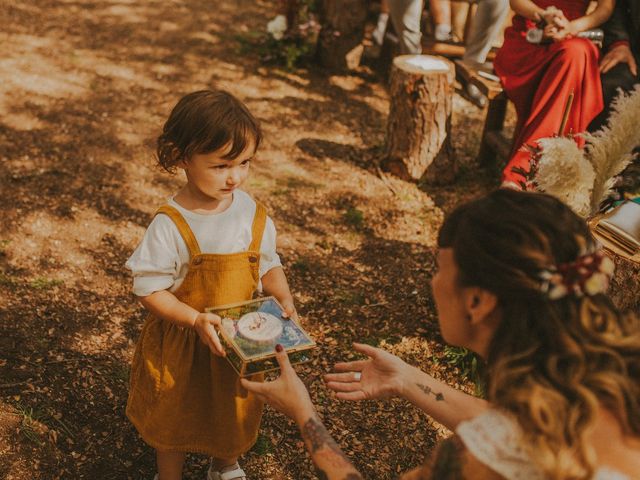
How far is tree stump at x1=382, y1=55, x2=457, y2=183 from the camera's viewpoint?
487 cm

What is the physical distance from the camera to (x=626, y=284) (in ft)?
9.52

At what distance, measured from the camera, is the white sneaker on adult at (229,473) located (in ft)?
8.56

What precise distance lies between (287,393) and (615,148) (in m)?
2.45

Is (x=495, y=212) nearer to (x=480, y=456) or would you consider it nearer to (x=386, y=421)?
(x=480, y=456)

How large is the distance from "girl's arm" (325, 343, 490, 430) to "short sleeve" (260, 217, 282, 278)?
456 mm

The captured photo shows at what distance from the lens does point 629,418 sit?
1.44 m

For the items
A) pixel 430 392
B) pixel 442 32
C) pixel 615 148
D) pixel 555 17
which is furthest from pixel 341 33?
pixel 430 392

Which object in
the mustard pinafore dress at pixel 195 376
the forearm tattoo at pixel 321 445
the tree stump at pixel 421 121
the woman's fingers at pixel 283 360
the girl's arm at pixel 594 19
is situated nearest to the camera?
the forearm tattoo at pixel 321 445

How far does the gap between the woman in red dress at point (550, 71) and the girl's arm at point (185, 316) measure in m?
2.65

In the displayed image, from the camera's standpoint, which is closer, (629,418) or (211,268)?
(629,418)

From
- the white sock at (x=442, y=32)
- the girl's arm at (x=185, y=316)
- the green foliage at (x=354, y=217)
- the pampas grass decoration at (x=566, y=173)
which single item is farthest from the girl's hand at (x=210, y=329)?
the white sock at (x=442, y=32)

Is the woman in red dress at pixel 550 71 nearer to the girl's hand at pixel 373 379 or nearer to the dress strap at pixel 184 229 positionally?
the girl's hand at pixel 373 379

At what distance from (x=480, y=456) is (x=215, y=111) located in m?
1.30

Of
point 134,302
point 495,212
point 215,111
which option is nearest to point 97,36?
point 134,302
